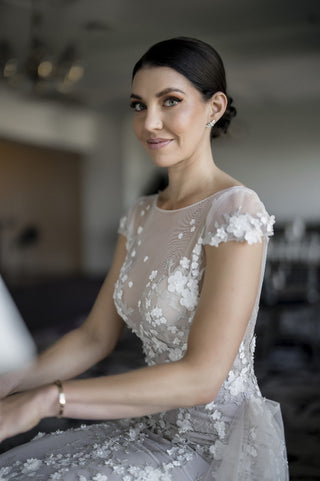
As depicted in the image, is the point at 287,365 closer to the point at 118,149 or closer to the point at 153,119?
the point at 153,119

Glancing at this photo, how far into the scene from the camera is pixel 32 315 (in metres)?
6.72

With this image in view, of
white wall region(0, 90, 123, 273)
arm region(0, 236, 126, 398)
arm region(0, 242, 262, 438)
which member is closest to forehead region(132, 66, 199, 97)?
arm region(0, 242, 262, 438)

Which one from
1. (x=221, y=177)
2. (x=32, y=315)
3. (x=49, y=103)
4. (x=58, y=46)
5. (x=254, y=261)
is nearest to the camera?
(x=254, y=261)

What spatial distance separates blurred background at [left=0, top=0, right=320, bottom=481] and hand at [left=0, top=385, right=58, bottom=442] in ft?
9.05

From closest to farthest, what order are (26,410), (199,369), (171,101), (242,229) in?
(26,410) < (199,369) < (242,229) < (171,101)

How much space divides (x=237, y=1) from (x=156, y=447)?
685cm

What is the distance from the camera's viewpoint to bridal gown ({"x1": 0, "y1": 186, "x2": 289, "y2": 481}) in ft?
3.91

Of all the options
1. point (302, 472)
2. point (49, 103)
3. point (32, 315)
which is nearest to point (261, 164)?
point (49, 103)

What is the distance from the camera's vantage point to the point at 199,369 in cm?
109

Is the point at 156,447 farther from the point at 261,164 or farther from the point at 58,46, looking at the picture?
the point at 261,164

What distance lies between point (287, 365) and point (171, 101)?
3747mm

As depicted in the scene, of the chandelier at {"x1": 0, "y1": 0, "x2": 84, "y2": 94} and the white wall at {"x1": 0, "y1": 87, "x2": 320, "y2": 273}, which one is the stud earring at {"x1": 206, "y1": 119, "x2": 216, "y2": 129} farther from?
the white wall at {"x1": 0, "y1": 87, "x2": 320, "y2": 273}

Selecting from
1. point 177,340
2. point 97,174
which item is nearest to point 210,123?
point 177,340

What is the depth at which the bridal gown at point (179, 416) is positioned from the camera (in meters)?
1.19
